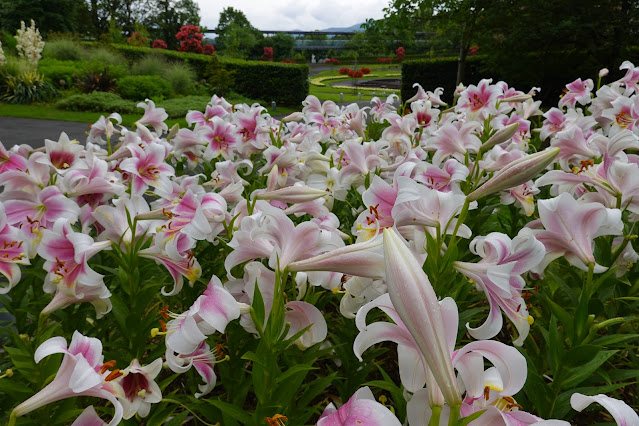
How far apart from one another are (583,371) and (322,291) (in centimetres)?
60

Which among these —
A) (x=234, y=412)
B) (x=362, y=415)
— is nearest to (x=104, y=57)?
(x=234, y=412)

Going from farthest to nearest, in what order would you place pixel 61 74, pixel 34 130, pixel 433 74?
pixel 433 74
pixel 61 74
pixel 34 130

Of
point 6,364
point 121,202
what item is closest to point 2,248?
point 121,202

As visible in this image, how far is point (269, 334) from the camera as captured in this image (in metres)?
0.91

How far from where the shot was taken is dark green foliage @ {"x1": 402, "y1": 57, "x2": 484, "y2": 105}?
16.7m

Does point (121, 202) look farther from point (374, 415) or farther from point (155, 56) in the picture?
point (155, 56)

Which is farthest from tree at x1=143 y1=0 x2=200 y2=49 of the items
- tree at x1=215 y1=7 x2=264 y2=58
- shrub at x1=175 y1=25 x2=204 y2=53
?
shrub at x1=175 y1=25 x2=204 y2=53

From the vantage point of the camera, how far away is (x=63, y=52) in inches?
688

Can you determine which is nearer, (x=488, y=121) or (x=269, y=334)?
(x=269, y=334)

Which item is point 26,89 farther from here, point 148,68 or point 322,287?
point 322,287

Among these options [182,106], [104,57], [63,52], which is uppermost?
[63,52]

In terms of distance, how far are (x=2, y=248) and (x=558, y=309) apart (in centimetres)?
138

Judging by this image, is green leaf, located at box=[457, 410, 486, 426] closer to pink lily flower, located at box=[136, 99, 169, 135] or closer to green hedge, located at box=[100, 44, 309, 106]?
pink lily flower, located at box=[136, 99, 169, 135]

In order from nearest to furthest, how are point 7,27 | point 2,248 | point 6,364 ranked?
point 2,248 → point 6,364 → point 7,27
